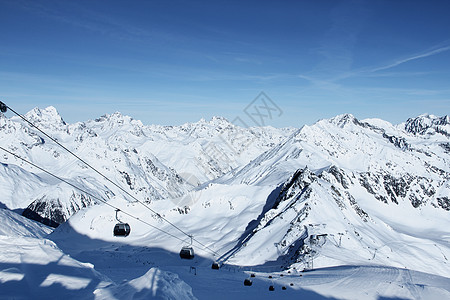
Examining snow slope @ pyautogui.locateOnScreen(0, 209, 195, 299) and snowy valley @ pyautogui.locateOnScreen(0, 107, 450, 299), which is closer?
snow slope @ pyautogui.locateOnScreen(0, 209, 195, 299)

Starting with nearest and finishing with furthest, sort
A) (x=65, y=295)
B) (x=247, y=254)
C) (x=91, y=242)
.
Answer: (x=65, y=295), (x=247, y=254), (x=91, y=242)

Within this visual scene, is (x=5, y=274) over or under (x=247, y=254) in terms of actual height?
over

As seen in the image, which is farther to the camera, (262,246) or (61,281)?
(262,246)

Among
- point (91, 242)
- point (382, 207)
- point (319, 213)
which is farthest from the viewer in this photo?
point (382, 207)

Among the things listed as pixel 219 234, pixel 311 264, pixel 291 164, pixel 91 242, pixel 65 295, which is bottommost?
pixel 91 242

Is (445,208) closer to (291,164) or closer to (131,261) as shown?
(291,164)

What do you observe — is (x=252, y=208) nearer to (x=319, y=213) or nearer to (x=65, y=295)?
(x=319, y=213)

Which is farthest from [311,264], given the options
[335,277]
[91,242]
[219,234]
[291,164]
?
[291,164]

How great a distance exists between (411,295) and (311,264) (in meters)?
20.9

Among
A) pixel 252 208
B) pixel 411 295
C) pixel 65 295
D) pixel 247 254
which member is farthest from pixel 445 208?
pixel 65 295

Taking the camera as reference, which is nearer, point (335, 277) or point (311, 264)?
point (335, 277)

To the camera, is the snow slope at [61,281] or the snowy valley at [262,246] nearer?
the snow slope at [61,281]

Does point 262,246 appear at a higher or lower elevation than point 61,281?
lower

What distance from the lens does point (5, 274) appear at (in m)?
17.3
